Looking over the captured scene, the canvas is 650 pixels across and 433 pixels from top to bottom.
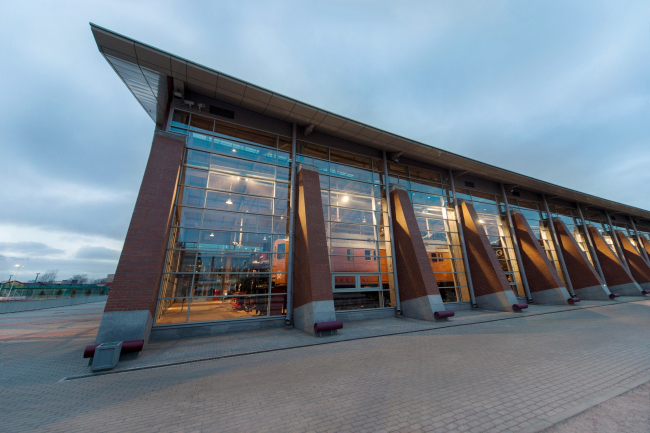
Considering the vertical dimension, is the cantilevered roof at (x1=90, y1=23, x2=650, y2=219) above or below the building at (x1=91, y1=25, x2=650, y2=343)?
above

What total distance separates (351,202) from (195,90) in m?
10.9

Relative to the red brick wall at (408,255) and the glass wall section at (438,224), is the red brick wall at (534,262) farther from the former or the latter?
the red brick wall at (408,255)

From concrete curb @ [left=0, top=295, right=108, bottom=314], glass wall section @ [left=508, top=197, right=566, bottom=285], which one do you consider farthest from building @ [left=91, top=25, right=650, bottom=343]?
concrete curb @ [left=0, top=295, right=108, bottom=314]

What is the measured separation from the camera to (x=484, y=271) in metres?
16.6

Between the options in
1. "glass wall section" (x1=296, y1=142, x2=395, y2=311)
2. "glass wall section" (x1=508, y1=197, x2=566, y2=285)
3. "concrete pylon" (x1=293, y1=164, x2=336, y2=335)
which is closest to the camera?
"concrete pylon" (x1=293, y1=164, x2=336, y2=335)

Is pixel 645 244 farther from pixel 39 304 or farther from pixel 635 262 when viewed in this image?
pixel 39 304

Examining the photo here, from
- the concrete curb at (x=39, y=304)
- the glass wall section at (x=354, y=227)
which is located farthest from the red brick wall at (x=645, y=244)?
the concrete curb at (x=39, y=304)

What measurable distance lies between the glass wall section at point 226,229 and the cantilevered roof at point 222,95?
1581 mm

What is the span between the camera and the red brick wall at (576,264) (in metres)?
21.4

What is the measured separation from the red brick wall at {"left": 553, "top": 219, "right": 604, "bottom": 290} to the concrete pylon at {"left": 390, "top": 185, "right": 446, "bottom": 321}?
1929 centimetres

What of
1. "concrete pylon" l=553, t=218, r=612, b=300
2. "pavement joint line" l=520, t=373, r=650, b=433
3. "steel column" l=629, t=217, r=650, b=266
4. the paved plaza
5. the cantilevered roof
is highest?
the cantilevered roof

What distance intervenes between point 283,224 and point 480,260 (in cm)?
1436

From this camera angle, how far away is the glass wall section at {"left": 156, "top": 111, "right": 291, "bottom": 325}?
426 inches

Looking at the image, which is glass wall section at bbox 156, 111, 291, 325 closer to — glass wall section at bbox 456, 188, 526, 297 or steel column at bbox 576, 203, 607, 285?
glass wall section at bbox 456, 188, 526, 297
